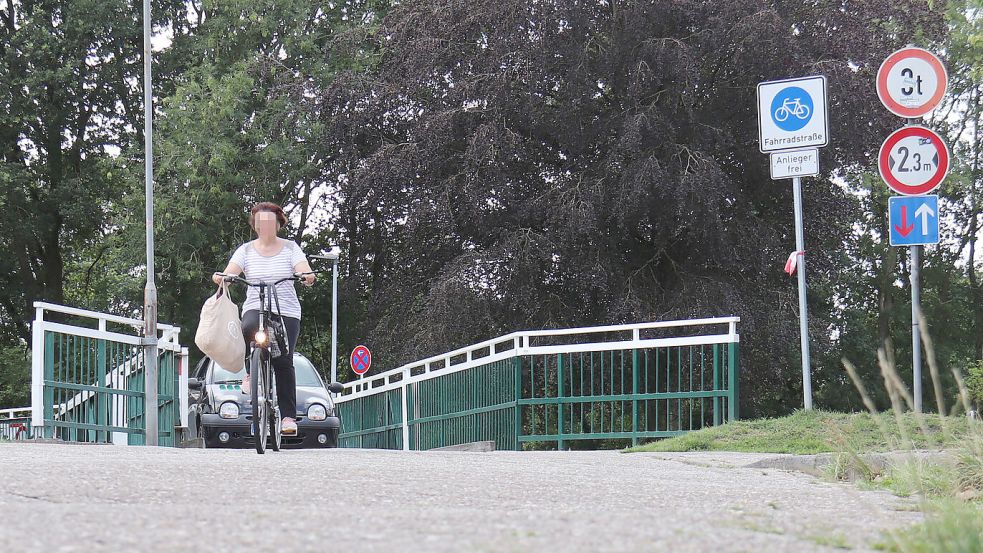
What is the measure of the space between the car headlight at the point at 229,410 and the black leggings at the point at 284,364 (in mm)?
5640

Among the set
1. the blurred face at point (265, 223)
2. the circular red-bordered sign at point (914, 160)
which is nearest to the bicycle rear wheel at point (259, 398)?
the blurred face at point (265, 223)

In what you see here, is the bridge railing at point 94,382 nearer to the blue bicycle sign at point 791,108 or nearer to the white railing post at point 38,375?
the white railing post at point 38,375

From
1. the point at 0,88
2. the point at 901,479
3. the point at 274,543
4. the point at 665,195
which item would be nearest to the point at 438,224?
the point at 665,195

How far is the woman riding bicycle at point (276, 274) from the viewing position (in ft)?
30.0

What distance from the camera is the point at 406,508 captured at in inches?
199

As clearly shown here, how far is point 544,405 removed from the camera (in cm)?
1425

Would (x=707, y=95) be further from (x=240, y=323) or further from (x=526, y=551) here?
(x=526, y=551)

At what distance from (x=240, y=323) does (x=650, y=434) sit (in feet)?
17.5

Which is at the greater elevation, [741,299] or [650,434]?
[741,299]

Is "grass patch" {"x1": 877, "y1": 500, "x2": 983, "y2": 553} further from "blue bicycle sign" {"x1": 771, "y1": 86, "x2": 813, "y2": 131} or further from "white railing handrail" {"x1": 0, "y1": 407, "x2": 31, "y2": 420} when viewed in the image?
"white railing handrail" {"x1": 0, "y1": 407, "x2": 31, "y2": 420}

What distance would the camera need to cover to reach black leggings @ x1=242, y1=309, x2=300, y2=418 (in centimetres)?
909

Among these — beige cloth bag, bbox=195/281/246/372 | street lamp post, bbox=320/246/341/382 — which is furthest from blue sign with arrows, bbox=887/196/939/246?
street lamp post, bbox=320/246/341/382

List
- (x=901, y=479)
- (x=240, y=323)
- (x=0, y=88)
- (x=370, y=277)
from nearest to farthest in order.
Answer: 1. (x=901, y=479)
2. (x=240, y=323)
3. (x=370, y=277)
4. (x=0, y=88)

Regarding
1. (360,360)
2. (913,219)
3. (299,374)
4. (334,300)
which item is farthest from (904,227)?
(334,300)
